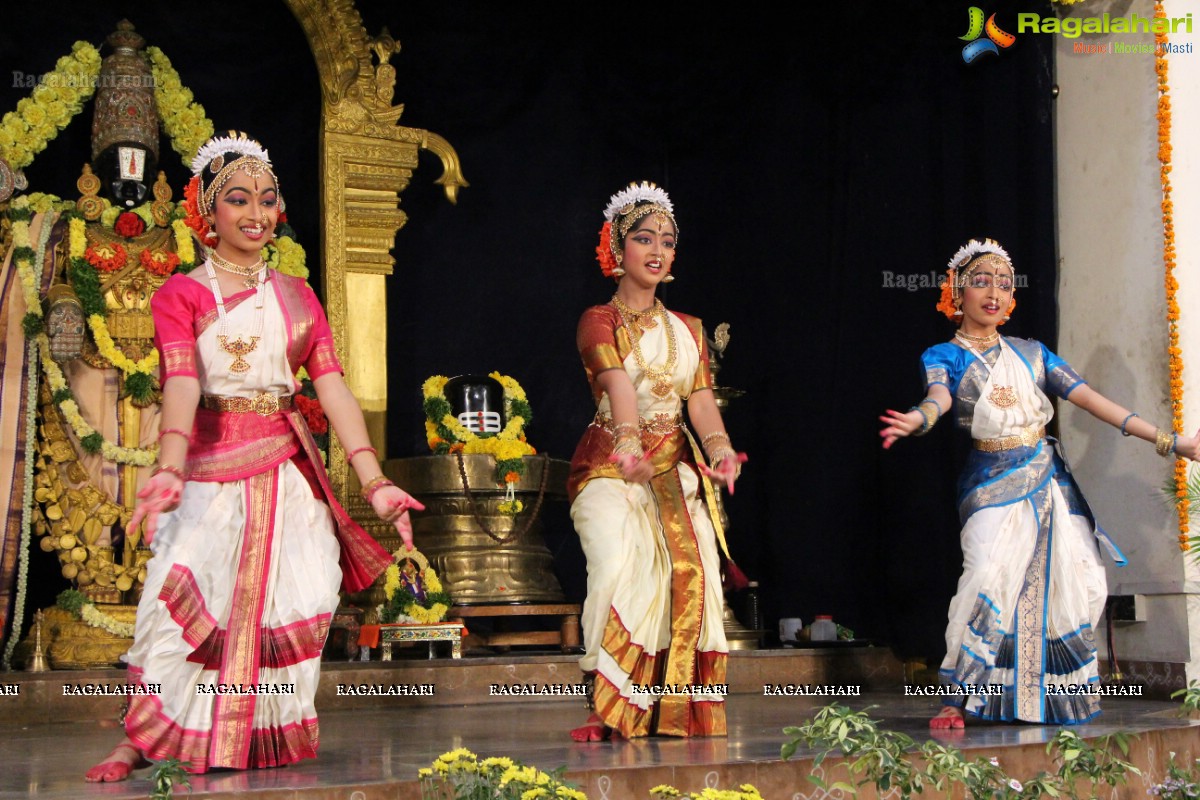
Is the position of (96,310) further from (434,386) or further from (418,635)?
(418,635)

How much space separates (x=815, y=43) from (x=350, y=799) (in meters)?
5.05

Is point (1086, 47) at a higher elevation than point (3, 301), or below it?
higher

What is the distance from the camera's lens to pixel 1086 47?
652 cm

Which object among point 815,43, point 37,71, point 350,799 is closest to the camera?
point 350,799

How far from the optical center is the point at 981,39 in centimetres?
671

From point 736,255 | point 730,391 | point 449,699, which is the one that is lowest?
point 449,699

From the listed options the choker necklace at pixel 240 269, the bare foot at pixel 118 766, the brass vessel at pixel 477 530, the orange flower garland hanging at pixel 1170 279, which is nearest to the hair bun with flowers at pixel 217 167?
the choker necklace at pixel 240 269

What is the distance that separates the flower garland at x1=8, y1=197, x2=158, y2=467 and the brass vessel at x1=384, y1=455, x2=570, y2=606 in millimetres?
1242

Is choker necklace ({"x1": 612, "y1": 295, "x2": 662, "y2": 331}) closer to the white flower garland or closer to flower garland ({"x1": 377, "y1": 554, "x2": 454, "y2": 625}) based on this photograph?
flower garland ({"x1": 377, "y1": 554, "x2": 454, "y2": 625})

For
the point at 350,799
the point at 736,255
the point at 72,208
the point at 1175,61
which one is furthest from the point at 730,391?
the point at 350,799

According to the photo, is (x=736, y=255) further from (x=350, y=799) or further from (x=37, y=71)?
(x=350, y=799)

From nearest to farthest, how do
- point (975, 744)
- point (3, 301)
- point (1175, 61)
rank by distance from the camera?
point (975, 744) < point (1175, 61) < point (3, 301)

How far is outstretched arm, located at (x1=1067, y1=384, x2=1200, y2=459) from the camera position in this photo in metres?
5.31

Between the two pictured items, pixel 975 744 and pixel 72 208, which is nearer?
pixel 975 744
